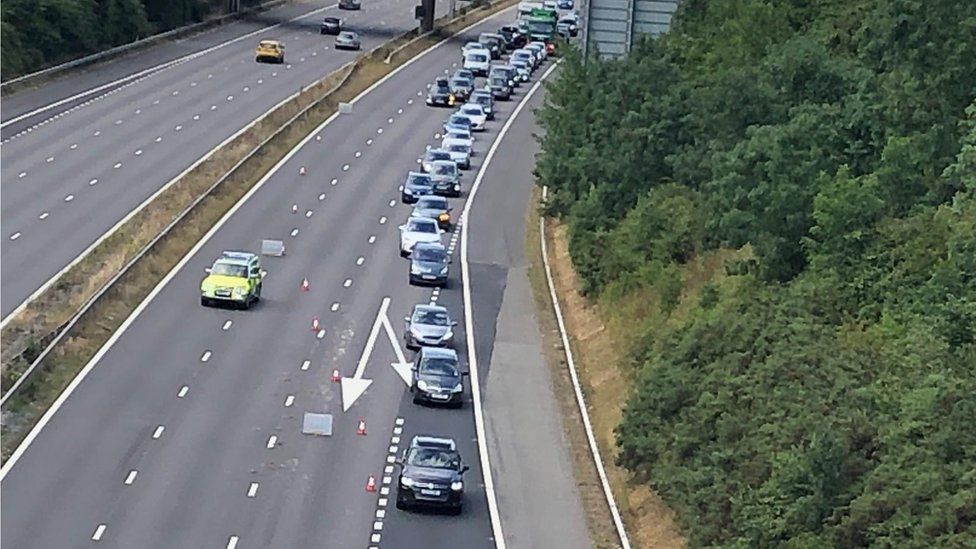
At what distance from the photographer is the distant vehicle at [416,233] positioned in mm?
57344

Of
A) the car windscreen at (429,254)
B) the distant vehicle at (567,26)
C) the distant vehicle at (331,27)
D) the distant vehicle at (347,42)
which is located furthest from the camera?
the distant vehicle at (567,26)

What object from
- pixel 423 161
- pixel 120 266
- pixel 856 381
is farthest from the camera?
pixel 423 161

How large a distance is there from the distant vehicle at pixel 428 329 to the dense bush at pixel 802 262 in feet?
14.6

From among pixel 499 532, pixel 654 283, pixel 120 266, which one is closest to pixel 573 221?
pixel 654 283

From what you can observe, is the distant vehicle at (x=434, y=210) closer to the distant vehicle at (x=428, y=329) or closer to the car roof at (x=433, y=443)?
the distant vehicle at (x=428, y=329)

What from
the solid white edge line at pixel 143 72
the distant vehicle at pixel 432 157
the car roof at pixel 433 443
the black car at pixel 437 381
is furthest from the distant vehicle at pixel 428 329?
the solid white edge line at pixel 143 72

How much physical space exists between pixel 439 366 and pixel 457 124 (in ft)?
125

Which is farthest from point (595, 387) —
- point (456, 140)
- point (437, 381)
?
point (456, 140)

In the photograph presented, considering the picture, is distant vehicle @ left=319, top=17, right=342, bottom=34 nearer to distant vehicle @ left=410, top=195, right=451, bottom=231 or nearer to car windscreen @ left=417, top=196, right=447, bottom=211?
distant vehicle @ left=410, top=195, right=451, bottom=231

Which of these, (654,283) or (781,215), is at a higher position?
(781,215)

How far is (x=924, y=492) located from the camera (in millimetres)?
26953

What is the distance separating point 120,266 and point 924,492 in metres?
29.2

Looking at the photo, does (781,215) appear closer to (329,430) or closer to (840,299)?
(840,299)

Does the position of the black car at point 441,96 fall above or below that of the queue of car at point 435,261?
below
